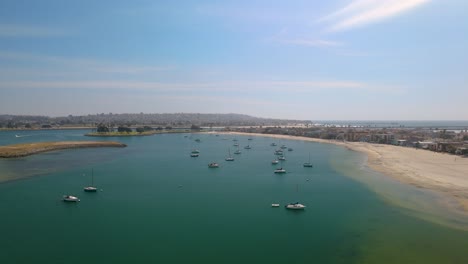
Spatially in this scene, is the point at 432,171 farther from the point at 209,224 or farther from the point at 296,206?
the point at 209,224

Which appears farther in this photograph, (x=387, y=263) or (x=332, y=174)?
(x=332, y=174)

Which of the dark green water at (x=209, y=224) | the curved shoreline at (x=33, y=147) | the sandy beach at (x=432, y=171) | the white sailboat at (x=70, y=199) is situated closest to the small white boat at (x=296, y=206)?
the dark green water at (x=209, y=224)

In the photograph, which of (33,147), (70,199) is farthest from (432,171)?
(33,147)

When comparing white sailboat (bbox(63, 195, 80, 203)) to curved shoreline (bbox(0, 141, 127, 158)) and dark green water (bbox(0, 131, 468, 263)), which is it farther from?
curved shoreline (bbox(0, 141, 127, 158))

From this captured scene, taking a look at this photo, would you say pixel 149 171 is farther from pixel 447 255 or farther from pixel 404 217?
pixel 447 255

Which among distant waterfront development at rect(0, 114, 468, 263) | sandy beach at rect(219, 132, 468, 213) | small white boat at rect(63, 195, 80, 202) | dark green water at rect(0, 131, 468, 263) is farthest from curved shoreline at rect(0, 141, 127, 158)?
sandy beach at rect(219, 132, 468, 213)

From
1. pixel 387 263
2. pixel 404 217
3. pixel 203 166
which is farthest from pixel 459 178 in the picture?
pixel 203 166

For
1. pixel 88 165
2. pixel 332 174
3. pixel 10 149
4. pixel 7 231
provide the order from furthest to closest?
pixel 10 149
pixel 88 165
pixel 332 174
pixel 7 231

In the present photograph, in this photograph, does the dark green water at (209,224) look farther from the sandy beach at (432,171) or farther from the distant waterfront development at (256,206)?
the sandy beach at (432,171)
